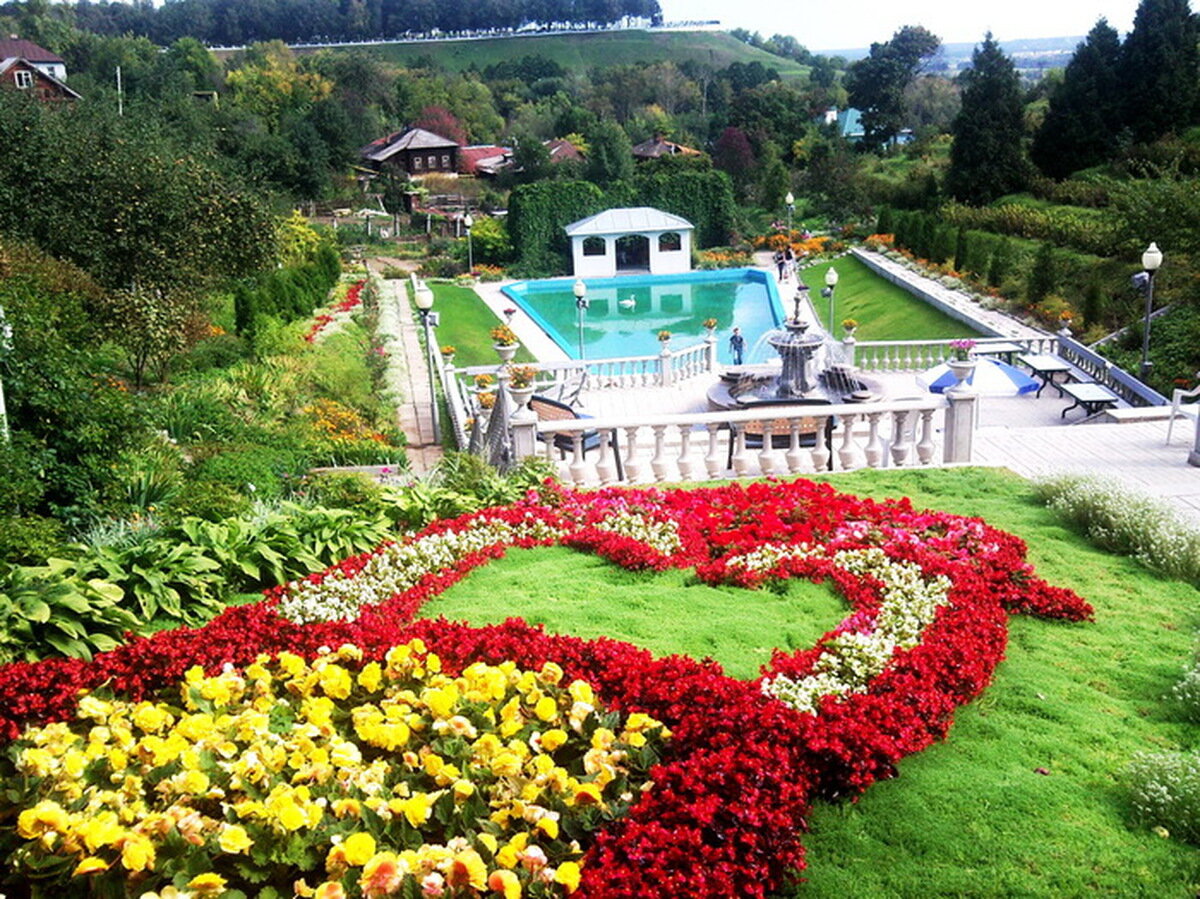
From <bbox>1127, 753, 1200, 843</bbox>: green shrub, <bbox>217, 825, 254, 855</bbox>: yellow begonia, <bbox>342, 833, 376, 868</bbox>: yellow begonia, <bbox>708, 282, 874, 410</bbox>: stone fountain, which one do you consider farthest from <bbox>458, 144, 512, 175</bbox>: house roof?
<bbox>342, 833, 376, 868</bbox>: yellow begonia

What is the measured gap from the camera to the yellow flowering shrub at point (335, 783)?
14.1 feet

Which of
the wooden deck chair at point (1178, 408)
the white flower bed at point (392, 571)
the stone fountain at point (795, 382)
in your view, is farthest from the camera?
the stone fountain at point (795, 382)

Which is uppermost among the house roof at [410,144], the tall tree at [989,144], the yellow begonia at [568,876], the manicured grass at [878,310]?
the house roof at [410,144]

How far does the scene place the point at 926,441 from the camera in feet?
37.7

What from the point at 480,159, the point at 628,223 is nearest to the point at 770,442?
the point at 628,223

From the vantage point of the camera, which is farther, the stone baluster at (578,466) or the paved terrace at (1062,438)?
the paved terrace at (1062,438)

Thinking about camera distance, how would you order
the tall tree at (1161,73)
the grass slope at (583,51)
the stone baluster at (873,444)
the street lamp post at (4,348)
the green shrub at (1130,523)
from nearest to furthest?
the green shrub at (1130,523)
the street lamp post at (4,348)
the stone baluster at (873,444)
the tall tree at (1161,73)
the grass slope at (583,51)

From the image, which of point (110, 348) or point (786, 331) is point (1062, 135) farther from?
point (110, 348)

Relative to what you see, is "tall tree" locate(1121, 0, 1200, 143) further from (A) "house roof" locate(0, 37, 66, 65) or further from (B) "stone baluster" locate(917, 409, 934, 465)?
(A) "house roof" locate(0, 37, 66, 65)

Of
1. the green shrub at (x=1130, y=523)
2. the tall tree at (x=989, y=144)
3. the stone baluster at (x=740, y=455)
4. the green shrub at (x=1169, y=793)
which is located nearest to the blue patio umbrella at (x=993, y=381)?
the stone baluster at (x=740, y=455)

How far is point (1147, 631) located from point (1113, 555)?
5.39 feet

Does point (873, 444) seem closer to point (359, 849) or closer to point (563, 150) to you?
point (359, 849)

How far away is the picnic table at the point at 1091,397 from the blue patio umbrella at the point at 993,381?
0.66 meters

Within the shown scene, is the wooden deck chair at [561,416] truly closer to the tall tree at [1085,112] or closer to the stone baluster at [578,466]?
the stone baluster at [578,466]
